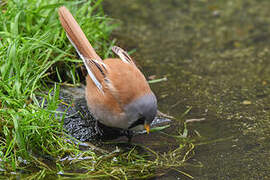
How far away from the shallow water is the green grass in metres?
0.37

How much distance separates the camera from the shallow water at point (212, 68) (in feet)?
12.0

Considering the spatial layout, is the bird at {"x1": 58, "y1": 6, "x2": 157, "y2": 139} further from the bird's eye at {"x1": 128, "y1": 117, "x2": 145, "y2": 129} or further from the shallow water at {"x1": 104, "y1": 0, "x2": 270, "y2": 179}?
the shallow water at {"x1": 104, "y1": 0, "x2": 270, "y2": 179}

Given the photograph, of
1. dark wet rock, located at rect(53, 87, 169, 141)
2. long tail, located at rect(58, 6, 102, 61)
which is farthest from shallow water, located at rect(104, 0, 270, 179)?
long tail, located at rect(58, 6, 102, 61)

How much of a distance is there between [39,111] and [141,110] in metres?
0.78

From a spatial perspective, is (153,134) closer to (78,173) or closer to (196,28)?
(78,173)

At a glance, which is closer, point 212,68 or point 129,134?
point 129,134

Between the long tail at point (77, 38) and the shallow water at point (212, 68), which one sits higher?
the long tail at point (77, 38)

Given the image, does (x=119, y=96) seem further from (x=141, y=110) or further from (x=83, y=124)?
(x=83, y=124)

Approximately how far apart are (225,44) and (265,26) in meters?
0.78

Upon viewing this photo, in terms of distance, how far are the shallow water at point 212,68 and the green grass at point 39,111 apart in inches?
14.6

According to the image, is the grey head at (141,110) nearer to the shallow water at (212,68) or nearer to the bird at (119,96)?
the bird at (119,96)

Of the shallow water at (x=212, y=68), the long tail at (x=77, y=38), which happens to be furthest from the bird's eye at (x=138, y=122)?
the long tail at (x=77, y=38)

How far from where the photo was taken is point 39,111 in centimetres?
346

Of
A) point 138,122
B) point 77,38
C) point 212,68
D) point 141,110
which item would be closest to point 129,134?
point 138,122
